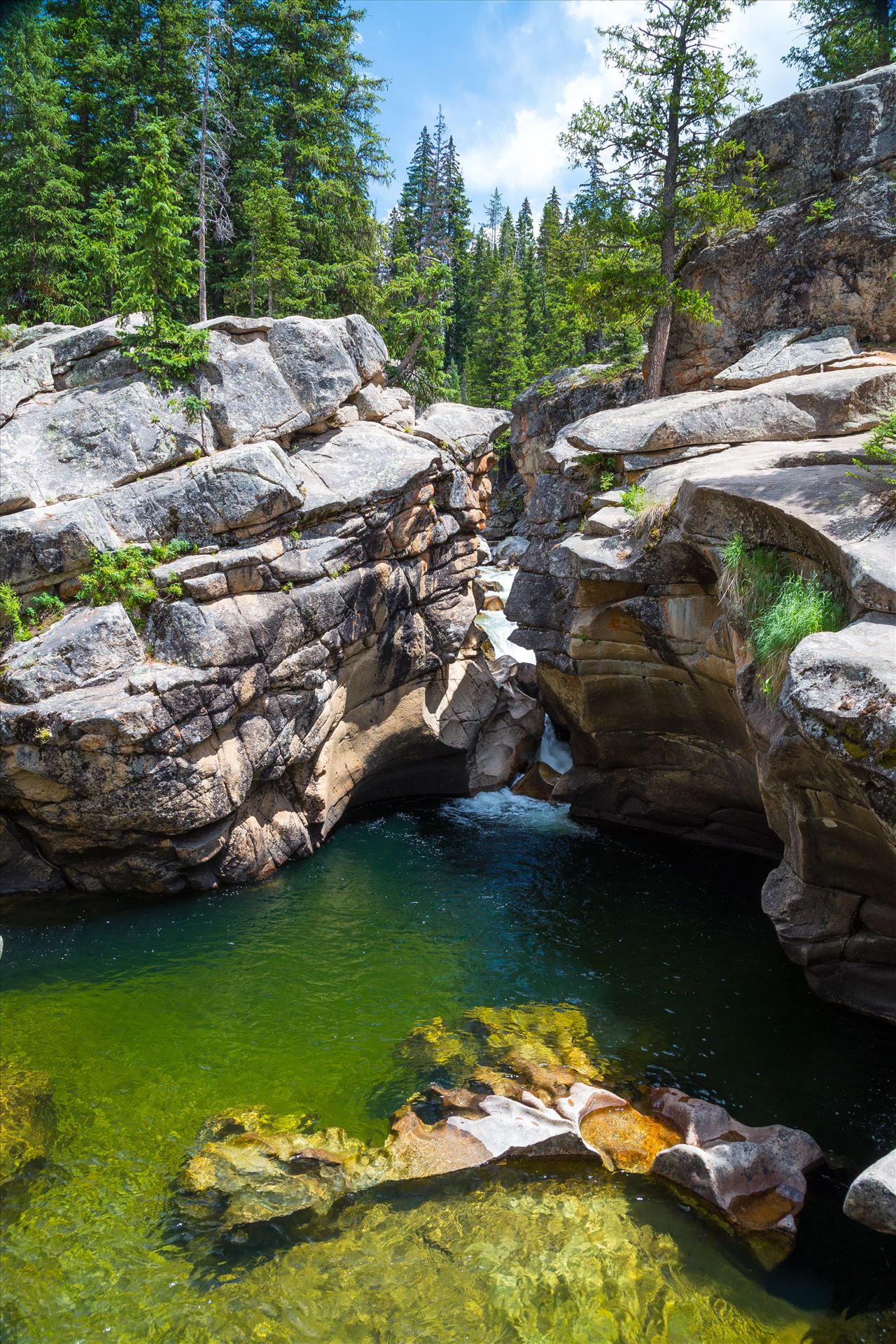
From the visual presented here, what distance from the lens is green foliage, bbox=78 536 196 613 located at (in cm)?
1578

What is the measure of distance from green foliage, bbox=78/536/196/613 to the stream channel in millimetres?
6239

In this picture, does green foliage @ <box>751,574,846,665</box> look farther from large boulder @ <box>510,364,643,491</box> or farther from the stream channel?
large boulder @ <box>510,364,643,491</box>

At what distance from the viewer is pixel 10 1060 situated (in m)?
10.7

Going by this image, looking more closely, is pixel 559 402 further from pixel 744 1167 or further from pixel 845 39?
pixel 744 1167

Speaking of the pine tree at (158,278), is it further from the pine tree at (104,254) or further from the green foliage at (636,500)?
the green foliage at (636,500)

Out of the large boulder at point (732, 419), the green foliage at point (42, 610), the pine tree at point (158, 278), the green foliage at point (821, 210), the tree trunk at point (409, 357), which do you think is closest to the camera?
the large boulder at point (732, 419)

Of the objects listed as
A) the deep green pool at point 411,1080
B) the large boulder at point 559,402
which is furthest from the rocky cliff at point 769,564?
the large boulder at point 559,402

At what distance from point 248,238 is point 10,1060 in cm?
2993

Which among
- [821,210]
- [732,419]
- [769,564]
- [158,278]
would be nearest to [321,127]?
[158,278]

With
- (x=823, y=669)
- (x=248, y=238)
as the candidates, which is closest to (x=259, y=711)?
(x=823, y=669)

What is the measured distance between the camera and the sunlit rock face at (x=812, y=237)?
21.2m

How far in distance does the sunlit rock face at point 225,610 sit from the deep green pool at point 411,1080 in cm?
188

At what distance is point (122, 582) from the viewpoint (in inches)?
623

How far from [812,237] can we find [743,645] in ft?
53.0
